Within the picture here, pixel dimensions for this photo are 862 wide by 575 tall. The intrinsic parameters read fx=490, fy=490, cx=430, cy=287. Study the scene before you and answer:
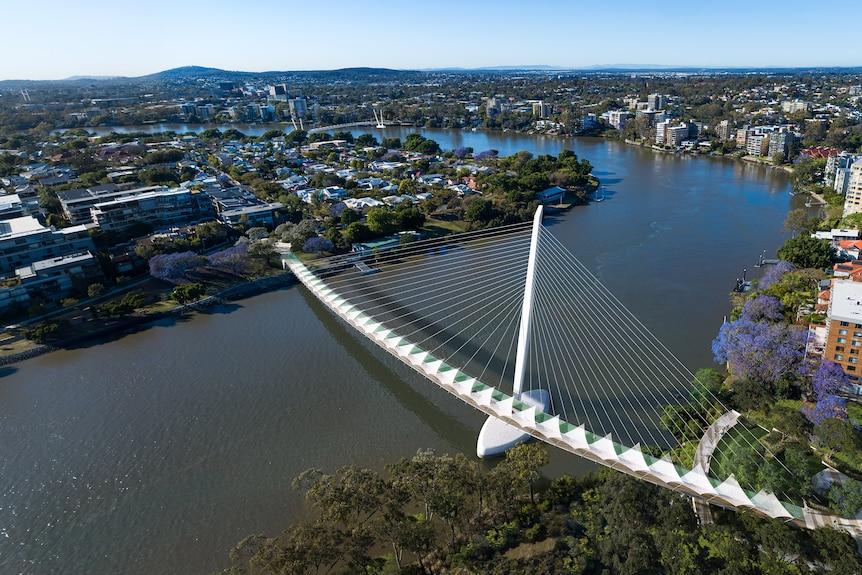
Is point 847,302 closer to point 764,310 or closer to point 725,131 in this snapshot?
point 764,310

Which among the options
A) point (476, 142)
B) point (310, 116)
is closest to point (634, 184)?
point (476, 142)

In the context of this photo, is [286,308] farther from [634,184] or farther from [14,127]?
[14,127]

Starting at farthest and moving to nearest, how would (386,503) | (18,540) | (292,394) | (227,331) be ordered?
(227,331), (292,394), (18,540), (386,503)

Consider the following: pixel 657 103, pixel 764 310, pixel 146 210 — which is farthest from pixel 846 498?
pixel 657 103

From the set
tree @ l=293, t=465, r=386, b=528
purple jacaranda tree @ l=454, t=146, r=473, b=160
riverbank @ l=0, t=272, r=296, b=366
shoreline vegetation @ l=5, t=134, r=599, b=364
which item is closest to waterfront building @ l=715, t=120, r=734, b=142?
shoreline vegetation @ l=5, t=134, r=599, b=364

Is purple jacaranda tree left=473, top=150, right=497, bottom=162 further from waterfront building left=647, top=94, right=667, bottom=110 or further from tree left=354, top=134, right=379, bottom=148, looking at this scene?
waterfront building left=647, top=94, right=667, bottom=110
